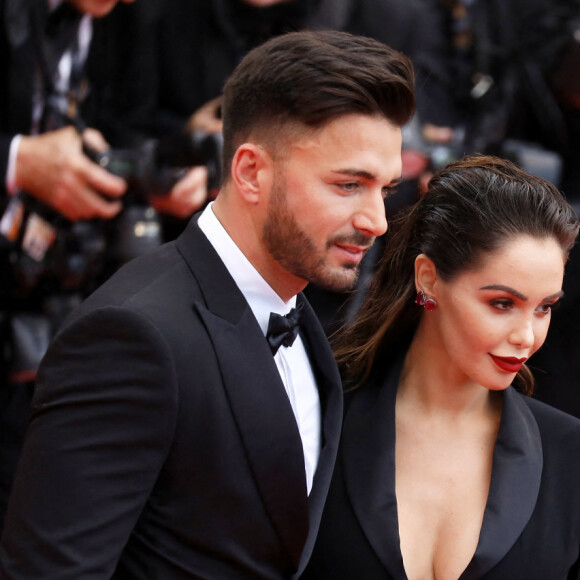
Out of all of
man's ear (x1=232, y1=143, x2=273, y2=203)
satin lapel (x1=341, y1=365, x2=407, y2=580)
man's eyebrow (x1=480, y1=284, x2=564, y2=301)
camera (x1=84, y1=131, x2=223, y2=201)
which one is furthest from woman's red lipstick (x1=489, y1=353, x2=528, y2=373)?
camera (x1=84, y1=131, x2=223, y2=201)

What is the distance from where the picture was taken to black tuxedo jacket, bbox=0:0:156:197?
2.51m

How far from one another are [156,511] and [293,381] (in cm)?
38

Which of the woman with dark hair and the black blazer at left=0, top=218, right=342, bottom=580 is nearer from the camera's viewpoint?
the black blazer at left=0, top=218, right=342, bottom=580

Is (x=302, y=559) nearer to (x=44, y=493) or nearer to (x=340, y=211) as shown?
(x=44, y=493)

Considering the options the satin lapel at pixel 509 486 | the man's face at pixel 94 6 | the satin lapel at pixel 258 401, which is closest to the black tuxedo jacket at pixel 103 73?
the man's face at pixel 94 6

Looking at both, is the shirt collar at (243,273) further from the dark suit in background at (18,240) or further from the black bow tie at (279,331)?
the dark suit in background at (18,240)

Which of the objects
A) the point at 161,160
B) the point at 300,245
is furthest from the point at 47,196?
the point at 300,245

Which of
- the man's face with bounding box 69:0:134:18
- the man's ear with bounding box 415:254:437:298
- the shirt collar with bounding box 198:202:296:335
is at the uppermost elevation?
the man's face with bounding box 69:0:134:18

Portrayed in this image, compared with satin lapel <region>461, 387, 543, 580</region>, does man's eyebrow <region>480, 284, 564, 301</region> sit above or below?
above

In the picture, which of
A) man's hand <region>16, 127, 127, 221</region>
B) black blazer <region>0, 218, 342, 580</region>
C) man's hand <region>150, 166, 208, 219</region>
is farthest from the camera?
man's hand <region>150, 166, 208, 219</region>

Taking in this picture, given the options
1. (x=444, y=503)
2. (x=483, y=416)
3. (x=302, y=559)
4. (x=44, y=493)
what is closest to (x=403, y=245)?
(x=483, y=416)

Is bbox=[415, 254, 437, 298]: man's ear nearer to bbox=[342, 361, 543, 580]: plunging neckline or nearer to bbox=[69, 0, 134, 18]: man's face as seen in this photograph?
bbox=[342, 361, 543, 580]: plunging neckline

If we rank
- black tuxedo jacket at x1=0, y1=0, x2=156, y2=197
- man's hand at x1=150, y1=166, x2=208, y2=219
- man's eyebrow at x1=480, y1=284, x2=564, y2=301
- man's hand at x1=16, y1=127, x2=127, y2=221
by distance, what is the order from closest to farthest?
man's eyebrow at x1=480, y1=284, x2=564, y2=301
man's hand at x1=16, y1=127, x2=127, y2=221
black tuxedo jacket at x1=0, y1=0, x2=156, y2=197
man's hand at x1=150, y1=166, x2=208, y2=219

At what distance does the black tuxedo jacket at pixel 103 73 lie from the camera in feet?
8.23
